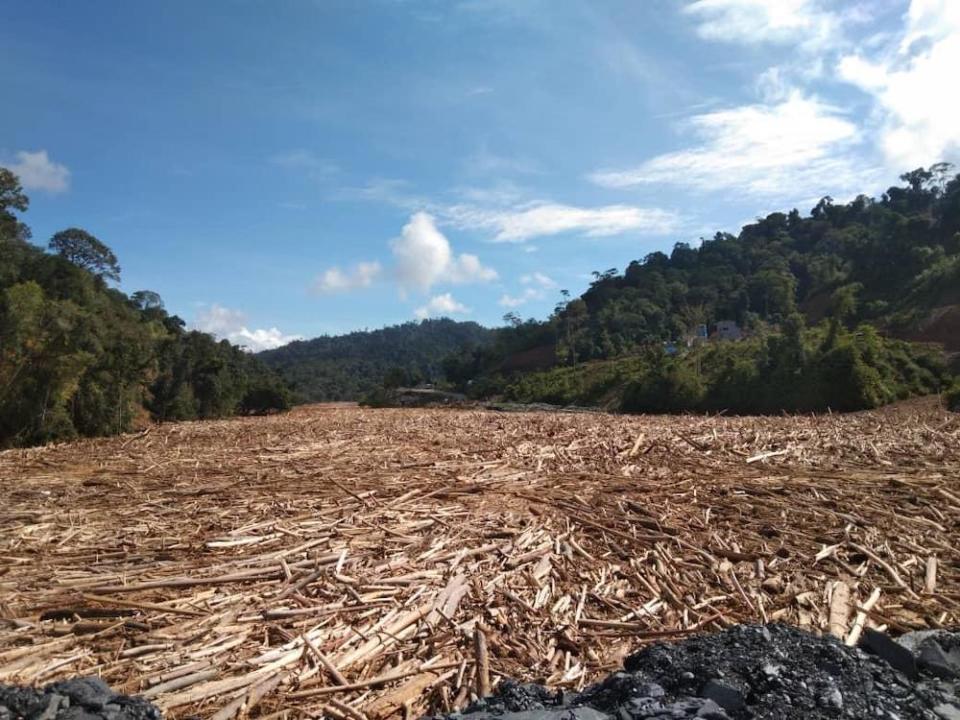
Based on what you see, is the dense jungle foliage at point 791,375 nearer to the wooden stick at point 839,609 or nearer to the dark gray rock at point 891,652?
the wooden stick at point 839,609

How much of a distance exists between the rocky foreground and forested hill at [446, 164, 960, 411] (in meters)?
18.7

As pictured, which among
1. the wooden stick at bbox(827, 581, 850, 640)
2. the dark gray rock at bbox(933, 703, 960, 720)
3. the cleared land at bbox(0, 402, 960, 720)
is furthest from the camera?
the wooden stick at bbox(827, 581, 850, 640)

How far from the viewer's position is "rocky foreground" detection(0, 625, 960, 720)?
2.68 meters

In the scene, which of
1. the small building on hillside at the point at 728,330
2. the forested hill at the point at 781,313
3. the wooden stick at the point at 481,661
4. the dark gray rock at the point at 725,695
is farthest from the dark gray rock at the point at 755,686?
the small building on hillside at the point at 728,330

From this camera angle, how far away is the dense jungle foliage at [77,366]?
42.5 ft

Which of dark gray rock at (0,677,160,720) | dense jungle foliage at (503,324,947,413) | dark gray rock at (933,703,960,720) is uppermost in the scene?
dense jungle foliage at (503,324,947,413)

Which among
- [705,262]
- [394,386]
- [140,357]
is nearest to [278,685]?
[140,357]

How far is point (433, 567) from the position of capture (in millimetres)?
4520

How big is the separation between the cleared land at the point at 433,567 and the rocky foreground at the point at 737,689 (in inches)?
11.5

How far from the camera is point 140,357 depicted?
54.5 ft

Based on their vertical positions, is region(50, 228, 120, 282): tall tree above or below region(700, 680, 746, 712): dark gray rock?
above

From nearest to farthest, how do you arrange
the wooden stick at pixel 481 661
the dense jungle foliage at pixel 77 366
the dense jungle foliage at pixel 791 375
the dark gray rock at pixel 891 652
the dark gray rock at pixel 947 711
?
the dark gray rock at pixel 947 711 → the wooden stick at pixel 481 661 → the dark gray rock at pixel 891 652 → the dense jungle foliage at pixel 77 366 → the dense jungle foliage at pixel 791 375

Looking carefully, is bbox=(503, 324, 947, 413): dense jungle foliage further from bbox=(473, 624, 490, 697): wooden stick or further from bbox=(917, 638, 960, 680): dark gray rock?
bbox=(473, 624, 490, 697): wooden stick

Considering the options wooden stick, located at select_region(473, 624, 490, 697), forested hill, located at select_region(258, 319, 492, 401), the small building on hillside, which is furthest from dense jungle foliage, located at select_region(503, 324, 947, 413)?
forested hill, located at select_region(258, 319, 492, 401)
